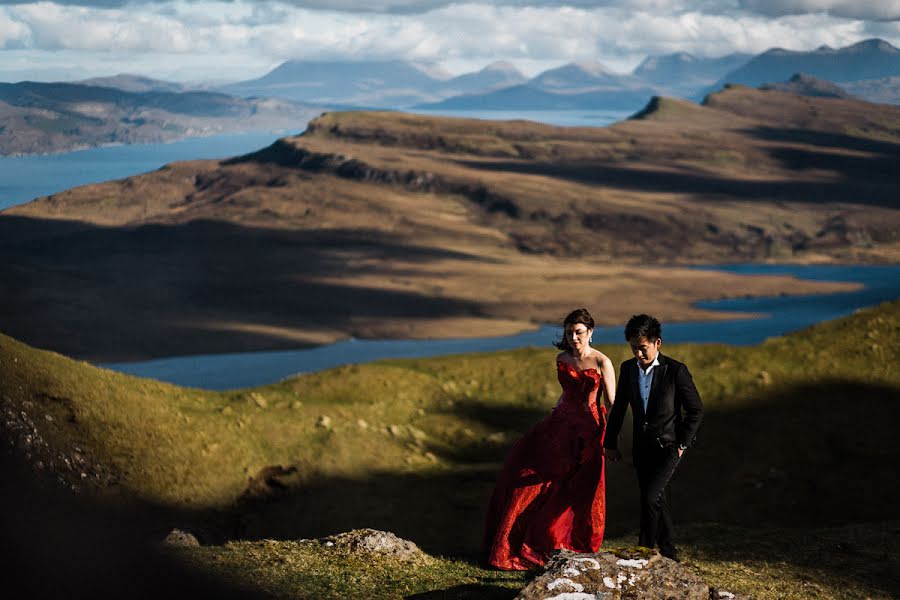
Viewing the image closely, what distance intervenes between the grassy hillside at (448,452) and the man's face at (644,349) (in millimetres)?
6123

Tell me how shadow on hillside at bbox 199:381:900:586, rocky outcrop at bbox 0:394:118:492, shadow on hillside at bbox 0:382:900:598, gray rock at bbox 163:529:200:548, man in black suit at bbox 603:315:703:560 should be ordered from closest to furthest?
man in black suit at bbox 603:315:703:560 → gray rock at bbox 163:529:200:548 → rocky outcrop at bbox 0:394:118:492 → shadow on hillside at bbox 0:382:900:598 → shadow on hillside at bbox 199:381:900:586

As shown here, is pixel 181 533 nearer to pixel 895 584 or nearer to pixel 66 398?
pixel 66 398

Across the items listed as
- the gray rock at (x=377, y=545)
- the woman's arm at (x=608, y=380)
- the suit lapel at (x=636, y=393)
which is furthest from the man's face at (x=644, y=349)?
the gray rock at (x=377, y=545)

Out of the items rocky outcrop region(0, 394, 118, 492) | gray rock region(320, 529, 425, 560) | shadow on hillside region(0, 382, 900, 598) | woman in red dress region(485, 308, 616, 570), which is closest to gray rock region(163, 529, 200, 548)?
shadow on hillside region(0, 382, 900, 598)

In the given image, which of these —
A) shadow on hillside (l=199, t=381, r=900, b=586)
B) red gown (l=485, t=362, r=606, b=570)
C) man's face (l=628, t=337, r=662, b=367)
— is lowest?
shadow on hillside (l=199, t=381, r=900, b=586)

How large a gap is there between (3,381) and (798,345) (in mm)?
39761

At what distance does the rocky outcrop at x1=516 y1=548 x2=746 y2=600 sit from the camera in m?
16.9

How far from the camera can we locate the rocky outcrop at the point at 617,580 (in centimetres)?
1688

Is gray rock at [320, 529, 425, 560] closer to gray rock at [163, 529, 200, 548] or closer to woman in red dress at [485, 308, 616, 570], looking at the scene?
woman in red dress at [485, 308, 616, 570]

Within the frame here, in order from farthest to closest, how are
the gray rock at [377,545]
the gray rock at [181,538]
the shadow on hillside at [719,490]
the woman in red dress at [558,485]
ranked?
the shadow on hillside at [719,490] < the gray rock at [181,538] < the gray rock at [377,545] < the woman in red dress at [558,485]

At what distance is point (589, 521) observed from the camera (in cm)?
2236

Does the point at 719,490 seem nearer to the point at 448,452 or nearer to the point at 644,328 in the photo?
the point at 448,452

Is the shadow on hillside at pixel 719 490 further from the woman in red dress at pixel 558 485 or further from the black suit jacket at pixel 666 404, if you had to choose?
the black suit jacket at pixel 666 404

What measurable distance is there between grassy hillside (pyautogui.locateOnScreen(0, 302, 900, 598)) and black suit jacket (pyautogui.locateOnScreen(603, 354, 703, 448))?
4.66 metres
